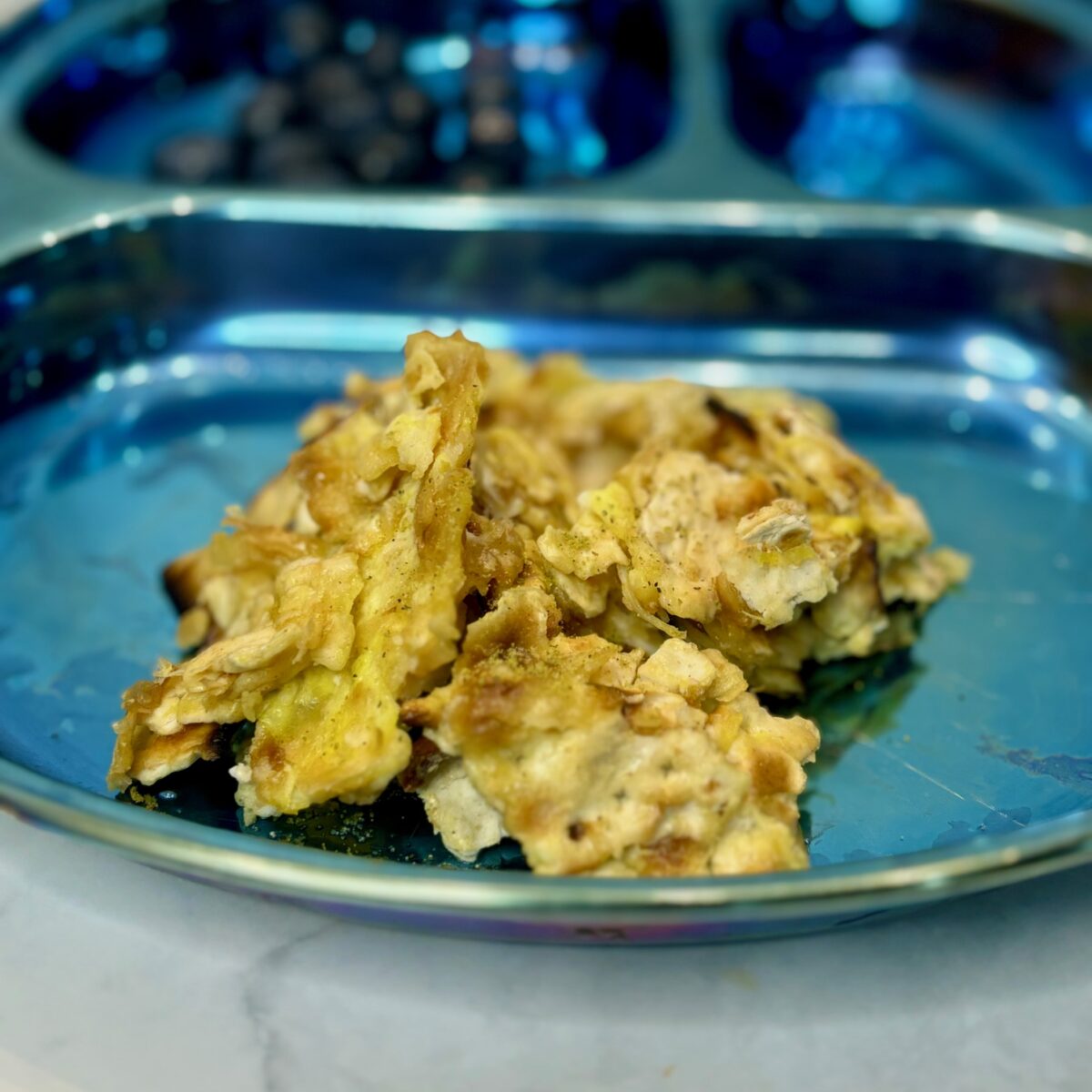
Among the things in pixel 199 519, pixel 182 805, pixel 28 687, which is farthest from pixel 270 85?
pixel 182 805

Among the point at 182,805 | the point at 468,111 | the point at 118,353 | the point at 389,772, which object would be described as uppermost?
the point at 468,111

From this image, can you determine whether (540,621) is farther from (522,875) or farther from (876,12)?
(876,12)

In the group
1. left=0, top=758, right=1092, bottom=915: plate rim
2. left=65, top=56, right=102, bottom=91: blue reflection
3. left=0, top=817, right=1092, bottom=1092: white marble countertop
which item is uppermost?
left=65, top=56, right=102, bottom=91: blue reflection

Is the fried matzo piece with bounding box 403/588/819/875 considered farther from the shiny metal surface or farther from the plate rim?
the shiny metal surface

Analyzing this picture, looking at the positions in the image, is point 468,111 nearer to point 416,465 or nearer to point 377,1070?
point 416,465

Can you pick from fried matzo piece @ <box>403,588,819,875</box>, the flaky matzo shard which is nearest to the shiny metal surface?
the flaky matzo shard
